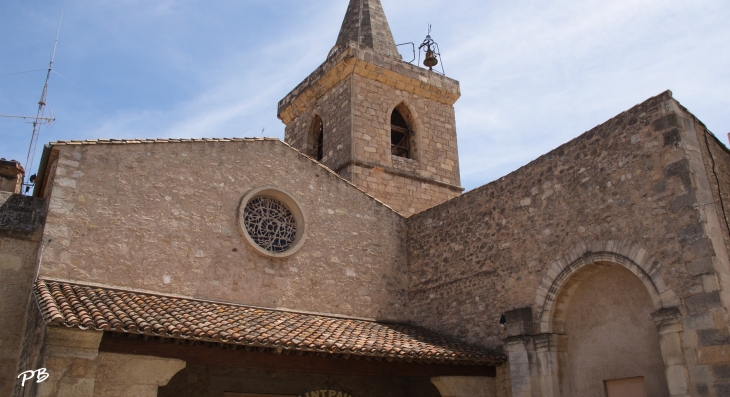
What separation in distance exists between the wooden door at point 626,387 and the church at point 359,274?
0.04m

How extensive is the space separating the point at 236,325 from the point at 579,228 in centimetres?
501

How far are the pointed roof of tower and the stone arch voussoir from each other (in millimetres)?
8578

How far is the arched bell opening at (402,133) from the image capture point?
15.4 metres

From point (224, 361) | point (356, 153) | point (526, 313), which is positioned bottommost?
point (224, 361)

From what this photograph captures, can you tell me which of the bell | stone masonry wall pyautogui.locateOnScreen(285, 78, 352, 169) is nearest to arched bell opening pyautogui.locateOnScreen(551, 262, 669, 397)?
stone masonry wall pyautogui.locateOnScreen(285, 78, 352, 169)

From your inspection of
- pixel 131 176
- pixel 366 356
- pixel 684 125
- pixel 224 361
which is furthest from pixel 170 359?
pixel 684 125

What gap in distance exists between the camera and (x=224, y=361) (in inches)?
301

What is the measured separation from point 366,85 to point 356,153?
6.49 ft

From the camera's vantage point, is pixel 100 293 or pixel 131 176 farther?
pixel 131 176

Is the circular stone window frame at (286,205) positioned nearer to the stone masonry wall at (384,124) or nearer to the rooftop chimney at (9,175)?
the stone masonry wall at (384,124)

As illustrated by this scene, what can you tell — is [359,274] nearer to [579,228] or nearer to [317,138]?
[579,228]

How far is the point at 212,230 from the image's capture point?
381 inches

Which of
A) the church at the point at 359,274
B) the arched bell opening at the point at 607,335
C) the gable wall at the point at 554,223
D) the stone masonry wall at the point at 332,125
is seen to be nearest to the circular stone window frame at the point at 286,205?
the church at the point at 359,274

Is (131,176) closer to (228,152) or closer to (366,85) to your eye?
(228,152)
